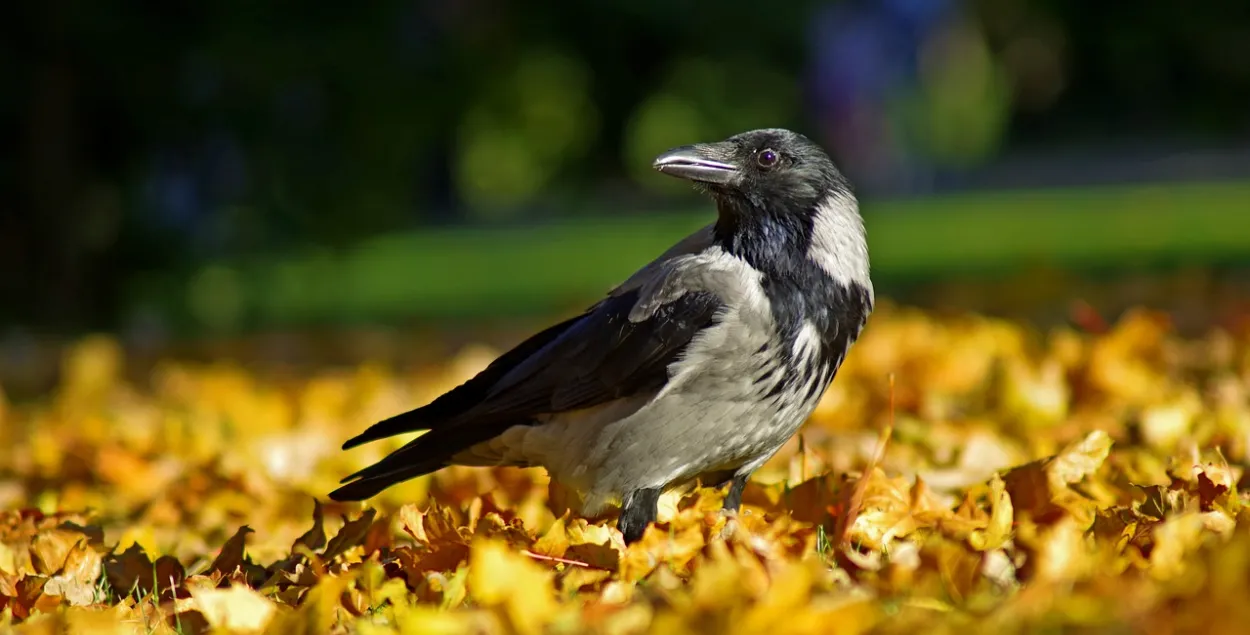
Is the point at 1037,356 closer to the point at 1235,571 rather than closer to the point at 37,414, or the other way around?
the point at 1235,571

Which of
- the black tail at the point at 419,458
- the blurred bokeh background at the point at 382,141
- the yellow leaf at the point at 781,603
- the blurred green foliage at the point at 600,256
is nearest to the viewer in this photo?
the yellow leaf at the point at 781,603

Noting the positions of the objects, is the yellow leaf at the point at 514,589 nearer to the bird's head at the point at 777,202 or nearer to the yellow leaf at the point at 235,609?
the yellow leaf at the point at 235,609

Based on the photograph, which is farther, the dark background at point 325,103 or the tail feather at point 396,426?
the dark background at point 325,103

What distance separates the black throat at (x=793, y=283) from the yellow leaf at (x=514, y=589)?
3.52 feet

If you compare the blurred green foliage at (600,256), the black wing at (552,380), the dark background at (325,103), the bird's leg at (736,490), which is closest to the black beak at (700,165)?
the black wing at (552,380)

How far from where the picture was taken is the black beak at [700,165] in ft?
10.7

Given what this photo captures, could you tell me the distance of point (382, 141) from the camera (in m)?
9.15

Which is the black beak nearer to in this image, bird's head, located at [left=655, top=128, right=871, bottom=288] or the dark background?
bird's head, located at [left=655, top=128, right=871, bottom=288]

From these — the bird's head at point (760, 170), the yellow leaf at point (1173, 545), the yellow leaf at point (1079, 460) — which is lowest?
the yellow leaf at point (1173, 545)

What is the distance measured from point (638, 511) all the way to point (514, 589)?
1135 millimetres

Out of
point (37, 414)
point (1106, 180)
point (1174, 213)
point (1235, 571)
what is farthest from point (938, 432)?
point (1106, 180)

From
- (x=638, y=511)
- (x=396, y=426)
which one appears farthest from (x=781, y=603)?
(x=396, y=426)

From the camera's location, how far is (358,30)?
8797 mm

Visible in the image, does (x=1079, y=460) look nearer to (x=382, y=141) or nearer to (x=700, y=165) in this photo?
(x=700, y=165)
